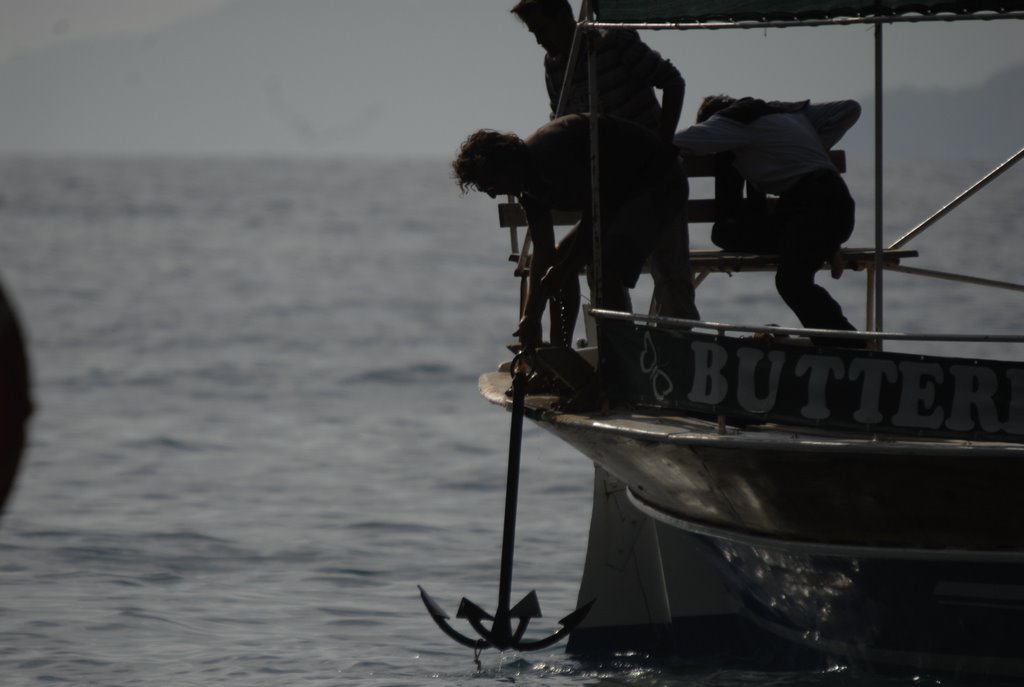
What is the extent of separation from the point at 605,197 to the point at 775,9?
1069 millimetres

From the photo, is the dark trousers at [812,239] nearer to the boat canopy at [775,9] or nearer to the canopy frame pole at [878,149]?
the canopy frame pole at [878,149]

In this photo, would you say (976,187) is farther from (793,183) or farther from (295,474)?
(295,474)

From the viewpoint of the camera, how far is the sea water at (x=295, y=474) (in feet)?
28.0

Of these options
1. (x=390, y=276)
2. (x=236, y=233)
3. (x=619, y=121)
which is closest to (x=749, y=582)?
(x=619, y=121)

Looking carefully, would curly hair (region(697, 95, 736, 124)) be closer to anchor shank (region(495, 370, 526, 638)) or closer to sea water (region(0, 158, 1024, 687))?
anchor shank (region(495, 370, 526, 638))

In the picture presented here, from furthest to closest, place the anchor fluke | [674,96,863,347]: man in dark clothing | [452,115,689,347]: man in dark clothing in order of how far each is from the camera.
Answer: the anchor fluke < [674,96,863,347]: man in dark clothing < [452,115,689,347]: man in dark clothing

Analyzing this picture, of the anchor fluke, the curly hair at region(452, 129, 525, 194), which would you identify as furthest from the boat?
the curly hair at region(452, 129, 525, 194)

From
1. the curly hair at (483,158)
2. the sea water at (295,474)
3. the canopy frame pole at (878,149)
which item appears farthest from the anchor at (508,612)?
the canopy frame pole at (878,149)

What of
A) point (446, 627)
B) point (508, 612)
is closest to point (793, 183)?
point (508, 612)

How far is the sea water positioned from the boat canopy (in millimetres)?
2564

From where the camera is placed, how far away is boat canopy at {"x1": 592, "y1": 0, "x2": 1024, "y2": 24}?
220 inches

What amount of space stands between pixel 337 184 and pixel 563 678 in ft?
329

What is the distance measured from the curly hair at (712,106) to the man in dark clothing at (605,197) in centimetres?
53

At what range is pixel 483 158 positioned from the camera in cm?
607
